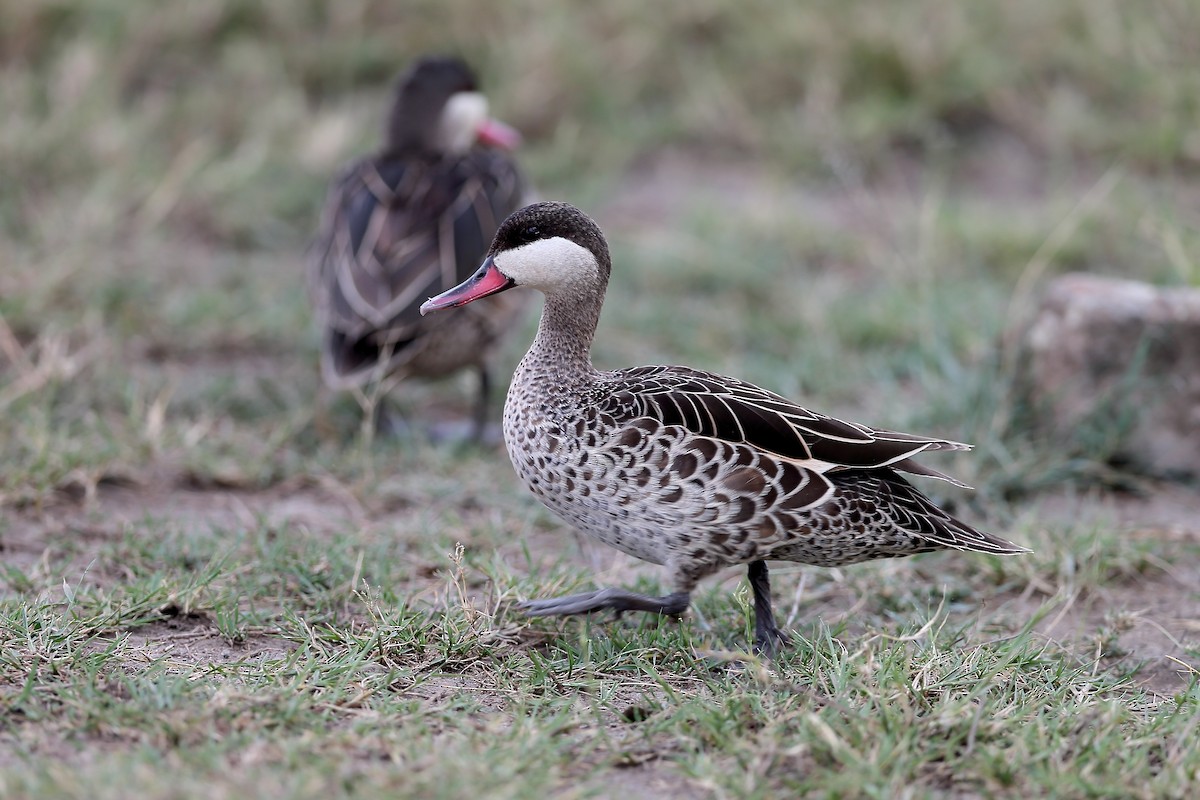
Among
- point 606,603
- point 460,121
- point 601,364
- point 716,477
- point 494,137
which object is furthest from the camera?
point 494,137

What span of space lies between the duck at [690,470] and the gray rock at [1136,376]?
147cm

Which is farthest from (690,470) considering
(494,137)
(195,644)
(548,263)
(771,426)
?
(494,137)

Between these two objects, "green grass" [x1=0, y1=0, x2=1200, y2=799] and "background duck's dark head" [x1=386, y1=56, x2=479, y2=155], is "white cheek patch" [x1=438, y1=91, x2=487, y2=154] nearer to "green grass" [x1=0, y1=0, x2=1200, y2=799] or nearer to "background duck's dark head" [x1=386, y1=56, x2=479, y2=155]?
"background duck's dark head" [x1=386, y1=56, x2=479, y2=155]

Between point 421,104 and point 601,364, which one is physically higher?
point 421,104

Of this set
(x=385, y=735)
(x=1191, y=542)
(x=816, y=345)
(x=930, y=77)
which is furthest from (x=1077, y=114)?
(x=385, y=735)

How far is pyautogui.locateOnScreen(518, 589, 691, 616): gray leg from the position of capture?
122 inches

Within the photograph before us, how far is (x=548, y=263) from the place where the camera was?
3.27 m

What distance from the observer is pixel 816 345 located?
215 inches

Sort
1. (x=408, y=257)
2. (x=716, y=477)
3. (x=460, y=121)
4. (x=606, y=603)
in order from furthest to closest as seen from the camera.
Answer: (x=460, y=121) → (x=408, y=257) → (x=606, y=603) → (x=716, y=477)

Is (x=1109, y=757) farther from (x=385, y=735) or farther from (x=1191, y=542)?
(x=1191, y=542)

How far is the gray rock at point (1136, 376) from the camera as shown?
4.45 meters

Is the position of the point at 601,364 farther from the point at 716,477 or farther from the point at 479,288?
the point at 716,477

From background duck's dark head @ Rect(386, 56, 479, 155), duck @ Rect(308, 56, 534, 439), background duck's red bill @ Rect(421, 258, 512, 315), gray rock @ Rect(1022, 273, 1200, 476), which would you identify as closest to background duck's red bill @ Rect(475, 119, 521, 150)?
background duck's dark head @ Rect(386, 56, 479, 155)

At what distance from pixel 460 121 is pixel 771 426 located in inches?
123
